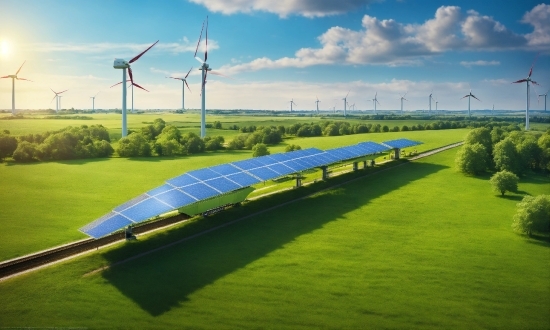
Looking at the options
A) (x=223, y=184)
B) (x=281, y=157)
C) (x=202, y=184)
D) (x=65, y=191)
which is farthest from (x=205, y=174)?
(x=65, y=191)

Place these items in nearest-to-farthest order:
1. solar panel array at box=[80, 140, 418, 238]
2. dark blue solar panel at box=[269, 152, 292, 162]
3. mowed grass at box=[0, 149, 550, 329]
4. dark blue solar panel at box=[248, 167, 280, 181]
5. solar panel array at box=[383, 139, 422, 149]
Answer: mowed grass at box=[0, 149, 550, 329] < solar panel array at box=[80, 140, 418, 238] < dark blue solar panel at box=[248, 167, 280, 181] < dark blue solar panel at box=[269, 152, 292, 162] < solar panel array at box=[383, 139, 422, 149]

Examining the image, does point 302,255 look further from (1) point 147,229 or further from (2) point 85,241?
(2) point 85,241

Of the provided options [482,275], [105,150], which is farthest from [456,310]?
[105,150]

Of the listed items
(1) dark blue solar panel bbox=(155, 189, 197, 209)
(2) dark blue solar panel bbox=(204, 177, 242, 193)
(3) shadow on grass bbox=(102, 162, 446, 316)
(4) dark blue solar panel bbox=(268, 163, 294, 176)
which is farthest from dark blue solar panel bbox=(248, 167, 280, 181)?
(1) dark blue solar panel bbox=(155, 189, 197, 209)

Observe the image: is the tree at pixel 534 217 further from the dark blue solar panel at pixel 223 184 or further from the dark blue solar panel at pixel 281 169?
the dark blue solar panel at pixel 223 184

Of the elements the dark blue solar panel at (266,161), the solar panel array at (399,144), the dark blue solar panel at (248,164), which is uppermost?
the solar panel array at (399,144)

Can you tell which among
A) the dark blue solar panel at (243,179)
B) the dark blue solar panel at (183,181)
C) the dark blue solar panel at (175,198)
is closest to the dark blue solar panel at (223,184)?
the dark blue solar panel at (243,179)

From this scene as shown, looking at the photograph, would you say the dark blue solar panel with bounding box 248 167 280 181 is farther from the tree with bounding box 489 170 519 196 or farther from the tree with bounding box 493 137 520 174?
the tree with bounding box 493 137 520 174
